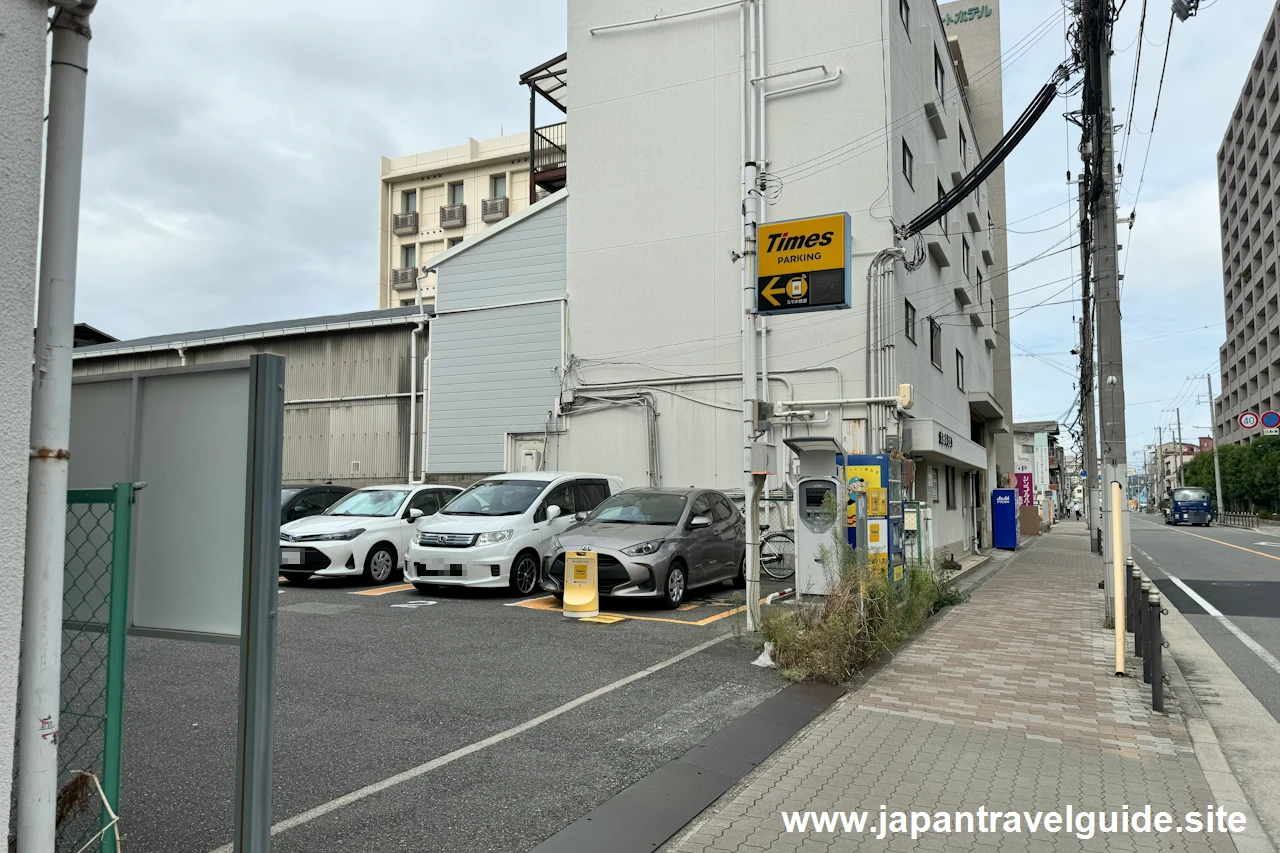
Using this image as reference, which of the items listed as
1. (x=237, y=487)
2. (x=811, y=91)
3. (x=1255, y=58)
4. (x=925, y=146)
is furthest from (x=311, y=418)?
(x=1255, y=58)

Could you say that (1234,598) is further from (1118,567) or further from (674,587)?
(674,587)

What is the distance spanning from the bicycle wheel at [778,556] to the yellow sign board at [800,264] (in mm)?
6699

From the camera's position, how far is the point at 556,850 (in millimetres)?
3926

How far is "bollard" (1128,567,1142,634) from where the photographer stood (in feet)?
28.2

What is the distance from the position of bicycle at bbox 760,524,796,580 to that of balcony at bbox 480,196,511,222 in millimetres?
26796

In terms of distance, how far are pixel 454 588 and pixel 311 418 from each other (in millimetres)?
12277

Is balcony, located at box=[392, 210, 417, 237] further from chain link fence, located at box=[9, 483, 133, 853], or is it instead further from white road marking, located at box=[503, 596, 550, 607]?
chain link fence, located at box=[9, 483, 133, 853]

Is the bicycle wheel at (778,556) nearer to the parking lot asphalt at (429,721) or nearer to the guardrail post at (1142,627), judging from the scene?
the parking lot asphalt at (429,721)

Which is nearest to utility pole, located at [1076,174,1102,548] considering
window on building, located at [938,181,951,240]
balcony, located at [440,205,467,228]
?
window on building, located at [938,181,951,240]

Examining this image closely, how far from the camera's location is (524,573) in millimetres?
11984

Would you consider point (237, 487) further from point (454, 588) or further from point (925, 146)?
point (925, 146)

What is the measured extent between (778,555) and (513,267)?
9247 mm

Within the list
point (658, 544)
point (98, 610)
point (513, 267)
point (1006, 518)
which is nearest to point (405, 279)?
point (513, 267)

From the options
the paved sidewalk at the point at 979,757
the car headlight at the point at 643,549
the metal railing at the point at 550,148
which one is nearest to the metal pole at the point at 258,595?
the paved sidewalk at the point at 979,757
